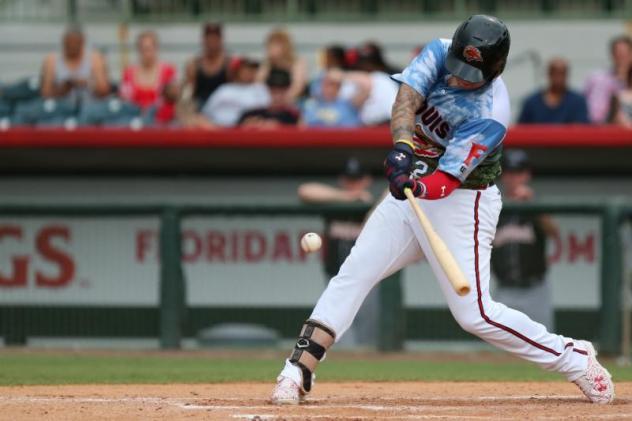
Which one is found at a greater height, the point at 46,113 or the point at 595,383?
the point at 46,113

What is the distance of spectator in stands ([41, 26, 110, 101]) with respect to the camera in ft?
40.2

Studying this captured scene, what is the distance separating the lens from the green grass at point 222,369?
795 cm

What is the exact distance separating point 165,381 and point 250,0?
7178 mm

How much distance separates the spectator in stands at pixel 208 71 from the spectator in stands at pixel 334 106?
1.03 m

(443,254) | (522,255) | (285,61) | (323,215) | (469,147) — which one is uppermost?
(469,147)

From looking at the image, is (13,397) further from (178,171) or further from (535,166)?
(535,166)

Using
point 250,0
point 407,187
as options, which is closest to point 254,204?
point 250,0

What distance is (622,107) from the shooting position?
11.6m

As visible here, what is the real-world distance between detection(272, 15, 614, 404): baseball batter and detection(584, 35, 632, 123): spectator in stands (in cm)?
616

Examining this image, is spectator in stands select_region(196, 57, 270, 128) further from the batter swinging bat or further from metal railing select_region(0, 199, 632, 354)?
the batter swinging bat

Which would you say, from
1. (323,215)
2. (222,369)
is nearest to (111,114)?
(323,215)

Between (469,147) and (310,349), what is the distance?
115 centimetres

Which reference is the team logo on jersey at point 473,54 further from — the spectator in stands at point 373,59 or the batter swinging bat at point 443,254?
the spectator in stands at point 373,59

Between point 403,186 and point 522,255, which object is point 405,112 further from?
point 522,255
